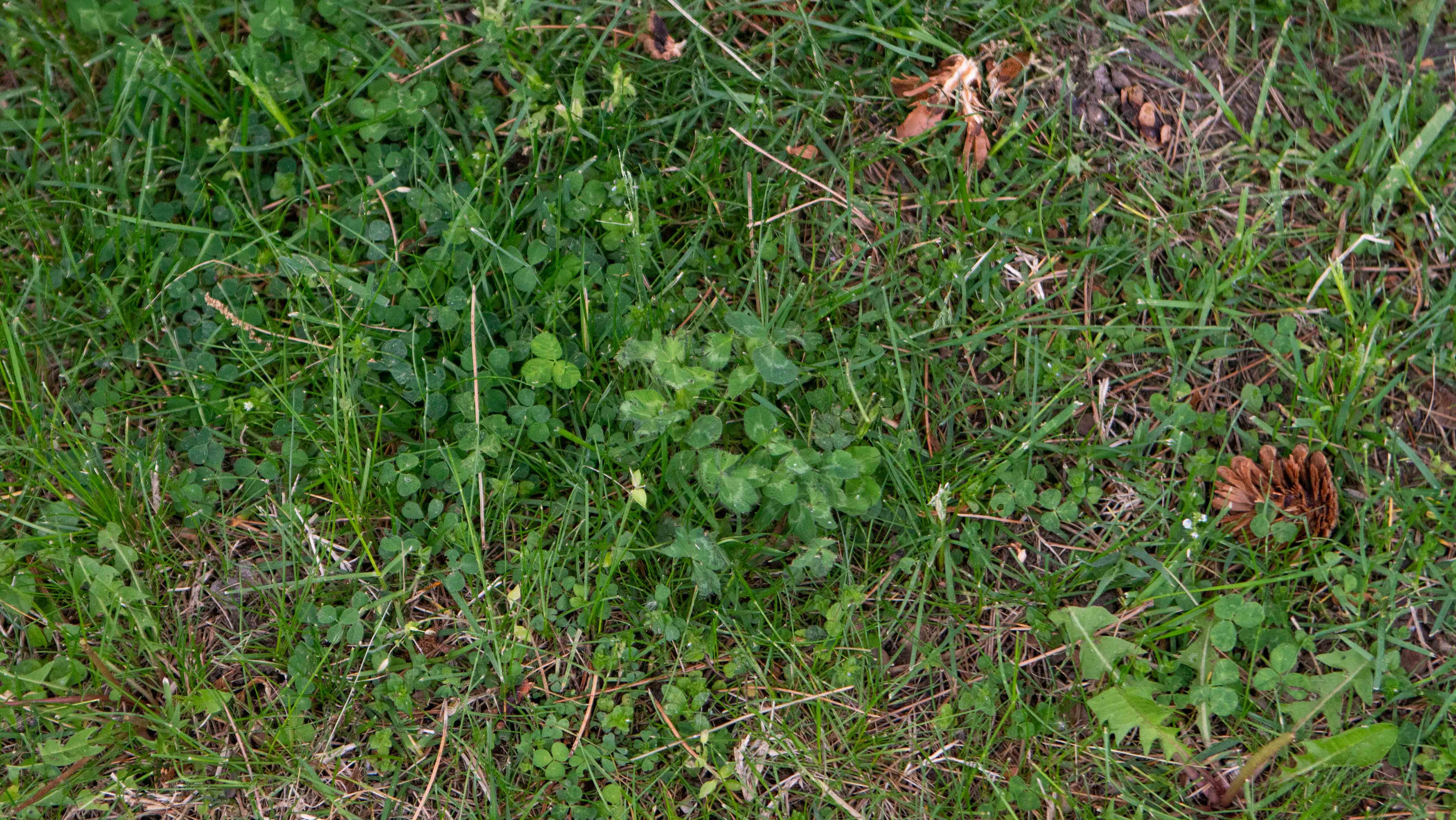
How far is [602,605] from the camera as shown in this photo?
270 centimetres

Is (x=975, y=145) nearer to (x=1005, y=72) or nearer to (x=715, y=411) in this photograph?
(x=1005, y=72)

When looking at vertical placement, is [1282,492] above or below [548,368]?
below

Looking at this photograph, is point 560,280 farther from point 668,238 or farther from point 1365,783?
point 1365,783

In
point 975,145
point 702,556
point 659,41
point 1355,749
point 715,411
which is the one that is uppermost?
point 659,41

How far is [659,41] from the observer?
3092 mm

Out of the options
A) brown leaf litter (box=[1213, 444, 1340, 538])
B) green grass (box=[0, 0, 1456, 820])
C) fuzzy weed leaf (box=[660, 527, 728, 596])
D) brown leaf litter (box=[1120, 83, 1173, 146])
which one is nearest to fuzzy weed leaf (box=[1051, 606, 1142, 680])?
green grass (box=[0, 0, 1456, 820])

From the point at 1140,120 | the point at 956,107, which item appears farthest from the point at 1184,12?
the point at 956,107

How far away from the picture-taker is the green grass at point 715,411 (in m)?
2.65

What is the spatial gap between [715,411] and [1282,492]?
1.58m

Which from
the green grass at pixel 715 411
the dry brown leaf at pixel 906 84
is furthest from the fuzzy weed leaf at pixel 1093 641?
the dry brown leaf at pixel 906 84

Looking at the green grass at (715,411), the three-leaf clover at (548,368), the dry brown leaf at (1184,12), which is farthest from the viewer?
the dry brown leaf at (1184,12)

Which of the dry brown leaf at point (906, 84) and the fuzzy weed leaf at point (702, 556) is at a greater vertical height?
the dry brown leaf at point (906, 84)

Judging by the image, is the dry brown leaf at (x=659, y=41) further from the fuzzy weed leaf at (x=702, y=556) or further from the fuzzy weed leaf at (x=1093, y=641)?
the fuzzy weed leaf at (x=1093, y=641)

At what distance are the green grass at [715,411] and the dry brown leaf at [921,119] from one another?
5 centimetres
